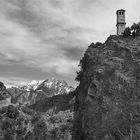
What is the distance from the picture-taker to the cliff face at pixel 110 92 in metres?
53.5

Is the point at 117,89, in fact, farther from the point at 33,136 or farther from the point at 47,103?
the point at 47,103

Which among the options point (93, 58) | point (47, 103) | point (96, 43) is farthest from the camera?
point (47, 103)

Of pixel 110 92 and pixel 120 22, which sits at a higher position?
pixel 120 22

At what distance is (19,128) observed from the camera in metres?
78.8

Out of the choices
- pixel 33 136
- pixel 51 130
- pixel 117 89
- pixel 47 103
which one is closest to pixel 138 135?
pixel 117 89

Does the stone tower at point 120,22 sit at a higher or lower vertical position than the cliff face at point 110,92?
higher

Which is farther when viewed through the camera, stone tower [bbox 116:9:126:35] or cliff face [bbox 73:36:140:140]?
stone tower [bbox 116:9:126:35]

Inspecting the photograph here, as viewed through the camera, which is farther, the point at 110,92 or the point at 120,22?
the point at 120,22

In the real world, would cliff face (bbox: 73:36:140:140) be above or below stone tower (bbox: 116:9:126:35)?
below

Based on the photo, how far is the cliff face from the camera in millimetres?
53541

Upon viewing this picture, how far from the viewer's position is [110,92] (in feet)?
194

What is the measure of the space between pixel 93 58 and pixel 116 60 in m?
7.12

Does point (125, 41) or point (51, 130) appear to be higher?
point (125, 41)

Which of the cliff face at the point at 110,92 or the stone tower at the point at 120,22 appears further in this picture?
the stone tower at the point at 120,22
